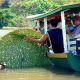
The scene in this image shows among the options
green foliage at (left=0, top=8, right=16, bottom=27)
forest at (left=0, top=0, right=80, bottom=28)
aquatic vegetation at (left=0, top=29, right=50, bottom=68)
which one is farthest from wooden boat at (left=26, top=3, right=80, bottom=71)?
green foliage at (left=0, top=8, right=16, bottom=27)

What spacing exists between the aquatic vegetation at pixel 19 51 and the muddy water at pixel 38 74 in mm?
525

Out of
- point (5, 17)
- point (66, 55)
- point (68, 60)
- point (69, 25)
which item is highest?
point (69, 25)

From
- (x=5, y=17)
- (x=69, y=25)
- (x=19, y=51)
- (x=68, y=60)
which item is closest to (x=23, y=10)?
(x=5, y=17)

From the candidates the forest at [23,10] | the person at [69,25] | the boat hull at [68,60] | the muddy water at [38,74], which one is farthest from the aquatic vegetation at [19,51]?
the forest at [23,10]

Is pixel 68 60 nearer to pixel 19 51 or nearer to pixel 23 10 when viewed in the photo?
pixel 19 51

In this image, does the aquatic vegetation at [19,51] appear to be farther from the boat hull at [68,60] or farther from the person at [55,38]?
the boat hull at [68,60]

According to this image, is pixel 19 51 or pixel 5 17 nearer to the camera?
pixel 19 51

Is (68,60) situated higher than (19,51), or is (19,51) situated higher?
(19,51)

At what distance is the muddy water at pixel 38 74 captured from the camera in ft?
41.8

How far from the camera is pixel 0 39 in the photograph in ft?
48.8

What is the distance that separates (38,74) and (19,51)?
150cm

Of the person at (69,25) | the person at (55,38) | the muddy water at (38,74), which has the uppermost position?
the person at (69,25)

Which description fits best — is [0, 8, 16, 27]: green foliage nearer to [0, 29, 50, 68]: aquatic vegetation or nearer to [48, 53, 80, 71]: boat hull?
[0, 29, 50, 68]: aquatic vegetation

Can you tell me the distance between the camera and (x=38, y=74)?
13438 millimetres
